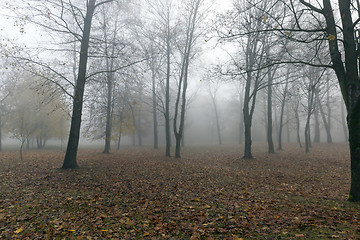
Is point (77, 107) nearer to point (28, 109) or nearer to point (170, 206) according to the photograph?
point (170, 206)

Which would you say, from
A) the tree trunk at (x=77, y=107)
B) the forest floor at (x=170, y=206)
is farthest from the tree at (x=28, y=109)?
the forest floor at (x=170, y=206)

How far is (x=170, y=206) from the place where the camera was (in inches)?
230

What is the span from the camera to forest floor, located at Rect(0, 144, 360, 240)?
440 centimetres

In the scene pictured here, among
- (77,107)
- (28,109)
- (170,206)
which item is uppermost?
(28,109)

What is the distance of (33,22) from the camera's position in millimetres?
9188

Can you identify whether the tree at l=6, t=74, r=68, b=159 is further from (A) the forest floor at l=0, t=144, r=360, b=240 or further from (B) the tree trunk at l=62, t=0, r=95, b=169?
(A) the forest floor at l=0, t=144, r=360, b=240

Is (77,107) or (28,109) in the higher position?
(28,109)

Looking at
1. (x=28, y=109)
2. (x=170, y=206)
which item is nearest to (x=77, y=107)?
(x=170, y=206)

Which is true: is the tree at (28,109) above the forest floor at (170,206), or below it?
above

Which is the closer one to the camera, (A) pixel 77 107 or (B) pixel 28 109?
(A) pixel 77 107

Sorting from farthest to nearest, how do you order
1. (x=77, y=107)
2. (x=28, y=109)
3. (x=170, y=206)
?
(x=28, y=109)
(x=77, y=107)
(x=170, y=206)

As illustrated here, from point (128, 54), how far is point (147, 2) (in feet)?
24.3

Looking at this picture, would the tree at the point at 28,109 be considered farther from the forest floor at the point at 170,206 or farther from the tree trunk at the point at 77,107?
the forest floor at the point at 170,206

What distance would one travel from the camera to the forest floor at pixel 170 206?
4.40 metres
